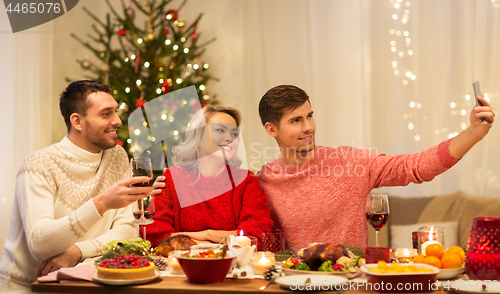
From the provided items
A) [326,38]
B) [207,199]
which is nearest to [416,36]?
[326,38]

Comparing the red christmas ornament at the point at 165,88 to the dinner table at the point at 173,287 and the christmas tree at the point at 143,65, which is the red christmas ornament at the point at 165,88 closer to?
the christmas tree at the point at 143,65

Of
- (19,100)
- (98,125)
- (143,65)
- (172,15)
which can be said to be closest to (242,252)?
(98,125)

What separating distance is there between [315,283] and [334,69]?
280 centimetres

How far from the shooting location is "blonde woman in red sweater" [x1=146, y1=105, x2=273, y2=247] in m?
2.03

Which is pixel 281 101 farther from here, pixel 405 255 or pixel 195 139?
pixel 405 255

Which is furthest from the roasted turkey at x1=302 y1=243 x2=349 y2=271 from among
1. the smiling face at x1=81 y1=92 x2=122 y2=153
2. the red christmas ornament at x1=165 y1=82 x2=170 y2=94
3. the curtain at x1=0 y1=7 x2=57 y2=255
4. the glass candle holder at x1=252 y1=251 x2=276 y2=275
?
the curtain at x1=0 y1=7 x2=57 y2=255

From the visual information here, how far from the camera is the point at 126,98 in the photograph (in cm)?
372

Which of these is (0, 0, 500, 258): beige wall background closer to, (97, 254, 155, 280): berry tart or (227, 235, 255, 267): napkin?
(227, 235, 255, 267): napkin

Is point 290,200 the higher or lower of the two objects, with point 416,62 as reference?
lower

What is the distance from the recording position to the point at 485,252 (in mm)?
1237

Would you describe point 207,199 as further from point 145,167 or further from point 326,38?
point 326,38

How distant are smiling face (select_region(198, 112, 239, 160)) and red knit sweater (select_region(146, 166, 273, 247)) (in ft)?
0.45

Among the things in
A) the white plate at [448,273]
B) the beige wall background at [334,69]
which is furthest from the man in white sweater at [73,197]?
the beige wall background at [334,69]

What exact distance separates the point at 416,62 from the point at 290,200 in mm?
1820
